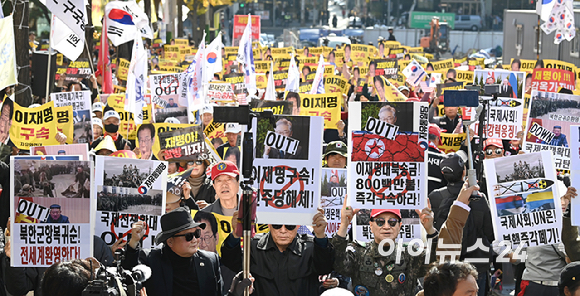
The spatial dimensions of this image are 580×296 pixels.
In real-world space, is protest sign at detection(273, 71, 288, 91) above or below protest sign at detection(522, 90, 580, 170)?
above

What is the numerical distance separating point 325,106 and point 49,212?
5.87 m

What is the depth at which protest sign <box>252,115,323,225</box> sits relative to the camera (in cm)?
561

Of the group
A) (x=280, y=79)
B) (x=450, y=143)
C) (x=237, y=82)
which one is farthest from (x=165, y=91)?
(x=280, y=79)

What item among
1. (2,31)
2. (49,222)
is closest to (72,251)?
(49,222)

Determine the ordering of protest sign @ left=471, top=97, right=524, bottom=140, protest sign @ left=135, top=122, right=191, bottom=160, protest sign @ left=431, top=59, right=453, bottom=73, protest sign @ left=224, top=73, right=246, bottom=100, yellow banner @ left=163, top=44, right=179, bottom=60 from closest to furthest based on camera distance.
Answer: protest sign @ left=135, top=122, right=191, bottom=160 < protest sign @ left=471, top=97, right=524, bottom=140 < protest sign @ left=224, top=73, right=246, bottom=100 < protest sign @ left=431, top=59, right=453, bottom=73 < yellow banner @ left=163, top=44, right=179, bottom=60

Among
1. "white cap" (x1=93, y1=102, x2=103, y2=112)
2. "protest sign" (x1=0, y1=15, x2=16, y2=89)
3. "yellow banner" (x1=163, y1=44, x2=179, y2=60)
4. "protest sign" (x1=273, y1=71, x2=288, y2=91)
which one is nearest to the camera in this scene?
"protest sign" (x1=0, y1=15, x2=16, y2=89)

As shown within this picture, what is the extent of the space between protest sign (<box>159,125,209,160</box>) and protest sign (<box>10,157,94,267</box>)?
132 inches

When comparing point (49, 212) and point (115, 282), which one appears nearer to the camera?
point (115, 282)

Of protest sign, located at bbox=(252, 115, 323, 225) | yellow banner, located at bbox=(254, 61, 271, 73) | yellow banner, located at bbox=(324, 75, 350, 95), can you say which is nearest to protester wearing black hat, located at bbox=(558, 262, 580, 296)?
protest sign, located at bbox=(252, 115, 323, 225)

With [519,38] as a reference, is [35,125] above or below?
below

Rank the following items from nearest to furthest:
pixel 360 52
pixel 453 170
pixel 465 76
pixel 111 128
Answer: pixel 453 170 < pixel 111 128 < pixel 465 76 < pixel 360 52

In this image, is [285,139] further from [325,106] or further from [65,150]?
[325,106]

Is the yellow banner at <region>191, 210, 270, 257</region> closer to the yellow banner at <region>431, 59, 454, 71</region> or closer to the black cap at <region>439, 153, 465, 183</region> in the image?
the black cap at <region>439, 153, 465, 183</region>

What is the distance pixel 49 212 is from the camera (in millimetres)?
5582
